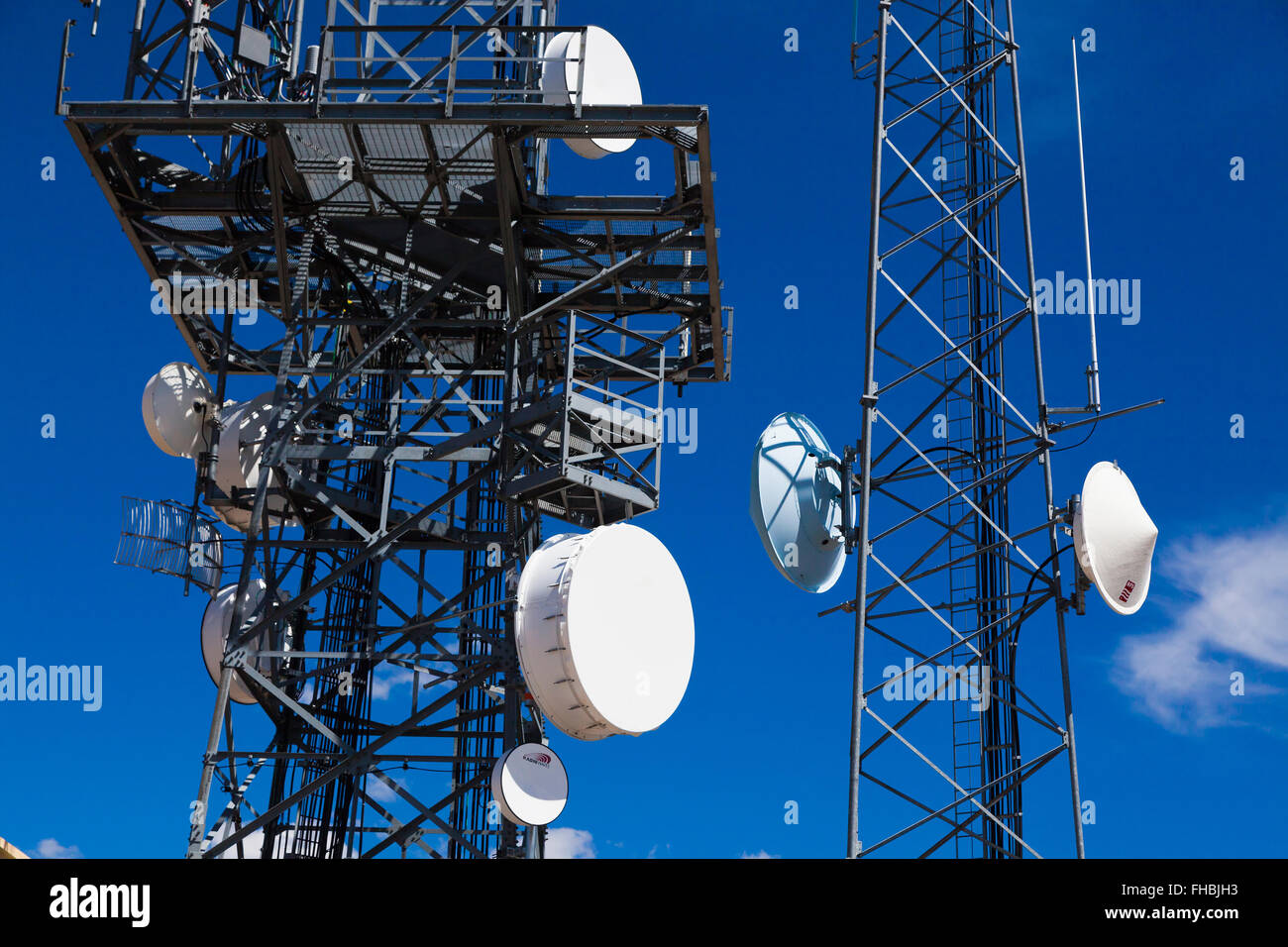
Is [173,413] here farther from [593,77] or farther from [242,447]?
[593,77]

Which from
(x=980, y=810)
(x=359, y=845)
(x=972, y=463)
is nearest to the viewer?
(x=980, y=810)

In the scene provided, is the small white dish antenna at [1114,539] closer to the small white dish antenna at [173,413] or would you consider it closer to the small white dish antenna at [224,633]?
the small white dish antenna at [224,633]

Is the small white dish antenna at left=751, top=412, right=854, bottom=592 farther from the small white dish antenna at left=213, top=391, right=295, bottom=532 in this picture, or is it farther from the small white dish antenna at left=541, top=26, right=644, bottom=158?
the small white dish antenna at left=213, top=391, right=295, bottom=532

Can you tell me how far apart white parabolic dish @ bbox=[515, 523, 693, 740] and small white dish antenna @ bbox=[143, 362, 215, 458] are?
10.9m

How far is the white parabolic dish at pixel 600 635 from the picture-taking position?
69.9 ft

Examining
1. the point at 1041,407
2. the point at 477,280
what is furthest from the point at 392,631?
the point at 1041,407

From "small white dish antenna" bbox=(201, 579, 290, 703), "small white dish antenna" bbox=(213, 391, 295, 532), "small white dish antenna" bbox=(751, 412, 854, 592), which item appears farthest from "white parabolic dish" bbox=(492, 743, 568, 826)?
"small white dish antenna" bbox=(213, 391, 295, 532)

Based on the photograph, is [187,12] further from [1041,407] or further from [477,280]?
[1041,407]

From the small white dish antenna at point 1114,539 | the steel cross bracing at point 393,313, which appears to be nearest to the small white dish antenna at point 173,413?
the steel cross bracing at point 393,313
